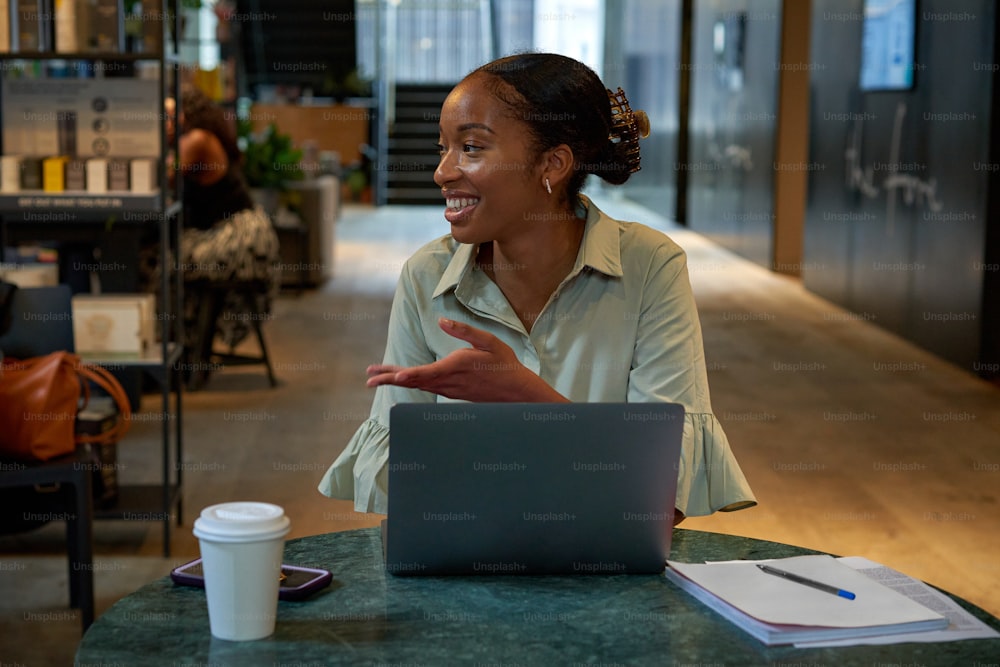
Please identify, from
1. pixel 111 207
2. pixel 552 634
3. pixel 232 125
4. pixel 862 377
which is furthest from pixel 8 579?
pixel 862 377

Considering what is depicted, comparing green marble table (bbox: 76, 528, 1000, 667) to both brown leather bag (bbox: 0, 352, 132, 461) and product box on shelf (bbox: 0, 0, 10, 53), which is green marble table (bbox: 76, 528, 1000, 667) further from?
product box on shelf (bbox: 0, 0, 10, 53)

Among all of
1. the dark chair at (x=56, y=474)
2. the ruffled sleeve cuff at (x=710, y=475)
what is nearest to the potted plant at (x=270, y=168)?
the dark chair at (x=56, y=474)

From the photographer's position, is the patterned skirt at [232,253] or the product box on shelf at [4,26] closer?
the product box on shelf at [4,26]

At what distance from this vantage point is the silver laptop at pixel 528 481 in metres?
1.37

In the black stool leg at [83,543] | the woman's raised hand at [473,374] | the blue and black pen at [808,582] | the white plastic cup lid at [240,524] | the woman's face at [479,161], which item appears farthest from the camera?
the black stool leg at [83,543]

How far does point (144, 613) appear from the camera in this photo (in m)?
1.41

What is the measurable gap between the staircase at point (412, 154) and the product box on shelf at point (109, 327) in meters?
12.1

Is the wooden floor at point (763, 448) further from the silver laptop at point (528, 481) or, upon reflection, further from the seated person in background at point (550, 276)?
the silver laptop at point (528, 481)

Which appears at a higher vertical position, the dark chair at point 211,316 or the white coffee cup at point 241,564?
the white coffee cup at point 241,564

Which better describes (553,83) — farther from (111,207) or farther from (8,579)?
(8,579)

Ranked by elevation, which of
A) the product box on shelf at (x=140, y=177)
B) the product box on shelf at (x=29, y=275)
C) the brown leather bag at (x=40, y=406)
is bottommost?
the brown leather bag at (x=40, y=406)

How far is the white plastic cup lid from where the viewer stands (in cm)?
128

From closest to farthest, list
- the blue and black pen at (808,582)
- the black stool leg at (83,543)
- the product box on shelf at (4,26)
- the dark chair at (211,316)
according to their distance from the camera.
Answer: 1. the blue and black pen at (808,582)
2. the black stool leg at (83,543)
3. the product box on shelf at (4,26)
4. the dark chair at (211,316)

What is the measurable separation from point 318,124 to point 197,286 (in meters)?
10.5
